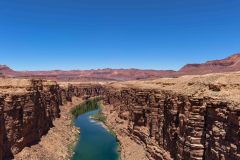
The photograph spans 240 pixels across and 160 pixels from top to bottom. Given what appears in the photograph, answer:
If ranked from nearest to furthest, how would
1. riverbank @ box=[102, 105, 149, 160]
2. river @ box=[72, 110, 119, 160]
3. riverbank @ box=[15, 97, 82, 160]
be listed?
riverbank @ box=[15, 97, 82, 160], riverbank @ box=[102, 105, 149, 160], river @ box=[72, 110, 119, 160]

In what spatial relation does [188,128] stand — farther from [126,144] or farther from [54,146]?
[54,146]

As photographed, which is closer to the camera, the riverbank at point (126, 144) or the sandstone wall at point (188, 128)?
the sandstone wall at point (188, 128)

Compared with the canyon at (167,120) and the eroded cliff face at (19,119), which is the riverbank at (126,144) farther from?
the eroded cliff face at (19,119)

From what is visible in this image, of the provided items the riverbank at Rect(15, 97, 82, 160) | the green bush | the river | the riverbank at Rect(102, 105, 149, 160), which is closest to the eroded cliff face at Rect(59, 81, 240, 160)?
the riverbank at Rect(102, 105, 149, 160)

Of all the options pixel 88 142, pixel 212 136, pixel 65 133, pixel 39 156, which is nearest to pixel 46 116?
pixel 65 133

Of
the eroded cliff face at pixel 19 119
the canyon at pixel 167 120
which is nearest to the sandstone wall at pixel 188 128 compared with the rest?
the canyon at pixel 167 120

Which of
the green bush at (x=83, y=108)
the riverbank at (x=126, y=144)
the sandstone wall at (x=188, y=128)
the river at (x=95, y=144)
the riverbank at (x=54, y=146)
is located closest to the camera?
the sandstone wall at (x=188, y=128)

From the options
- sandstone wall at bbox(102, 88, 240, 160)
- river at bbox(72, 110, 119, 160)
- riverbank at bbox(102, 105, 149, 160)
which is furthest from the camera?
river at bbox(72, 110, 119, 160)

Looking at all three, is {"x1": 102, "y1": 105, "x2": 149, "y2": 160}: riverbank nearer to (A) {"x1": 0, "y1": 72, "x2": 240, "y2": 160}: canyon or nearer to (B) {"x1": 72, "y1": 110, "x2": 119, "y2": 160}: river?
(A) {"x1": 0, "y1": 72, "x2": 240, "y2": 160}: canyon
